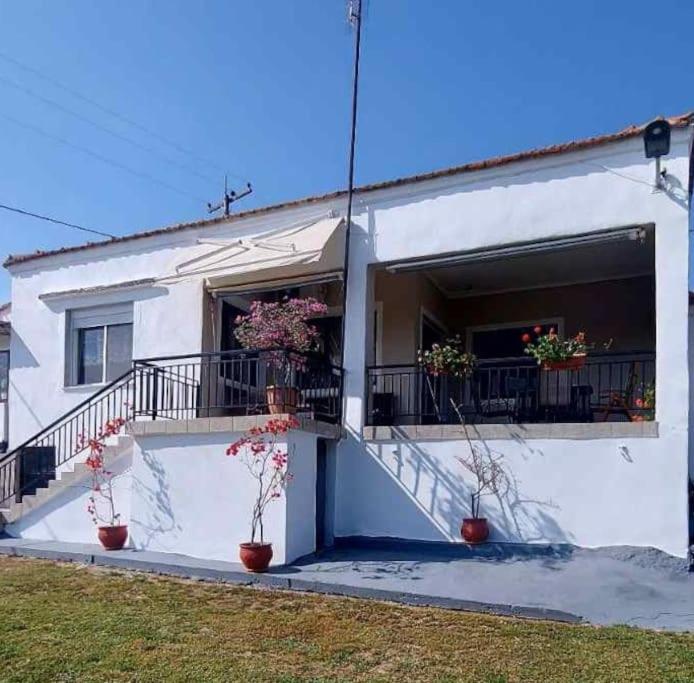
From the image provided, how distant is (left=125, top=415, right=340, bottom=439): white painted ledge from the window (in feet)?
13.9

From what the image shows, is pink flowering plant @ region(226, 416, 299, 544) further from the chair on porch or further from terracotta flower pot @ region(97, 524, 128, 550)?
the chair on porch

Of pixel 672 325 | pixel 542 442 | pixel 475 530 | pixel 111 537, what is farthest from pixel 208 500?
pixel 672 325

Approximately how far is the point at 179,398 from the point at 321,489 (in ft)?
12.9

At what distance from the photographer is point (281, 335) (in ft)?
41.1

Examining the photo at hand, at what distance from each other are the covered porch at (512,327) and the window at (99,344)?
5688mm

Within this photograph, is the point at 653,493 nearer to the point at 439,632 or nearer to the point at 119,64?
the point at 439,632

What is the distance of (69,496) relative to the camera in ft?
42.0

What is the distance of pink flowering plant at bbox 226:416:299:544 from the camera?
10531 mm

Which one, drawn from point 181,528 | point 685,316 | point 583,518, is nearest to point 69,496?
point 181,528

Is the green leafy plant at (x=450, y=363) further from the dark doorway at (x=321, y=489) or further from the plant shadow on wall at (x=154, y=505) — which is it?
the plant shadow on wall at (x=154, y=505)

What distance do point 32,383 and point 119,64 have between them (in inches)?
309

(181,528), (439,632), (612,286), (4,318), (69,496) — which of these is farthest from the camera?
(4,318)

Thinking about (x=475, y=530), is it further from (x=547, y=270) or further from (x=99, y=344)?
(x=99, y=344)

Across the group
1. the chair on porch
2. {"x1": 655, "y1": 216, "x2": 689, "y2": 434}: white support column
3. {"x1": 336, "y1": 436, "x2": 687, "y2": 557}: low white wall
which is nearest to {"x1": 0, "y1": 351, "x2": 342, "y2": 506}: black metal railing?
{"x1": 336, "y1": 436, "x2": 687, "y2": 557}: low white wall
